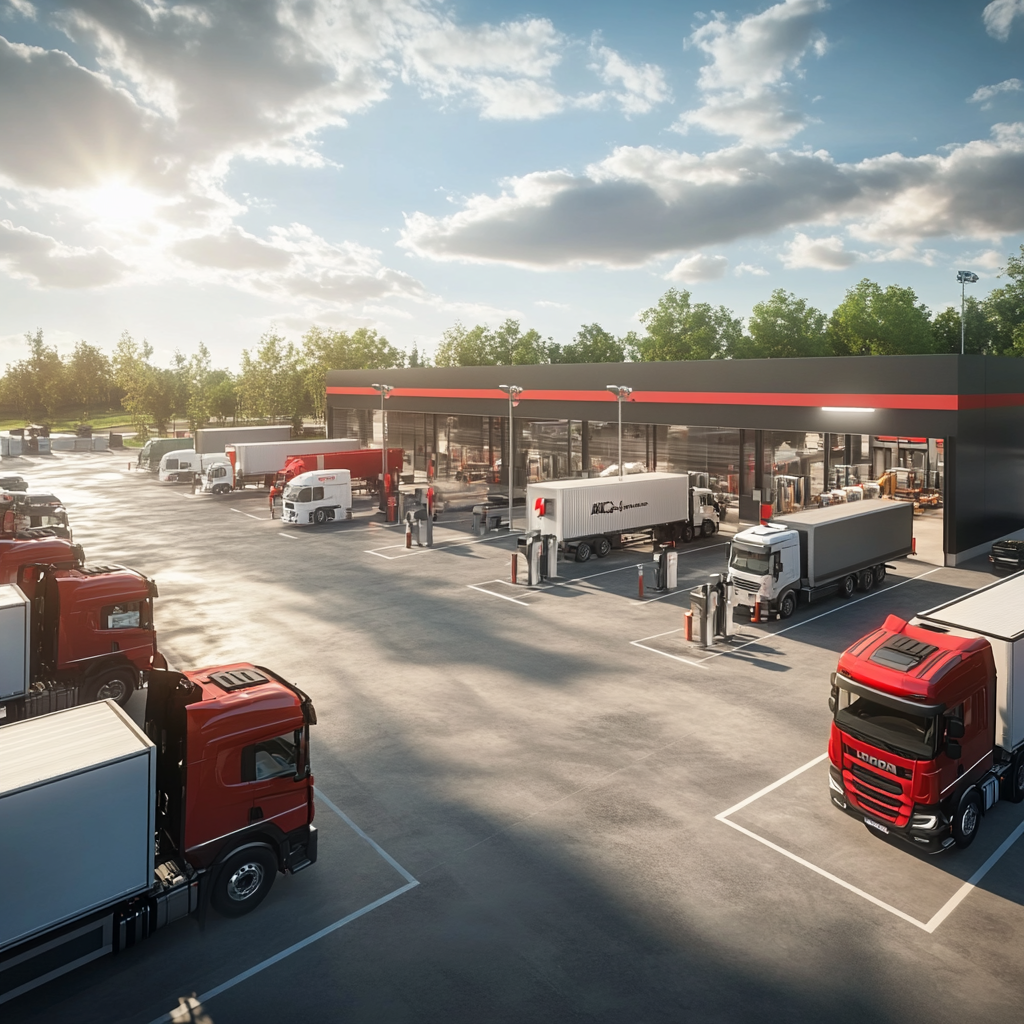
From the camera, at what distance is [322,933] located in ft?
34.1

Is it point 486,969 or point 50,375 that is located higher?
point 50,375

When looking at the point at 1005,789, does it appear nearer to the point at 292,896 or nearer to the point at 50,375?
the point at 292,896

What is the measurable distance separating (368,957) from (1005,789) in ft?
35.4

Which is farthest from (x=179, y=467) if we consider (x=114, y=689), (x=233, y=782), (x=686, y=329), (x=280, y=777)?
(x=686, y=329)

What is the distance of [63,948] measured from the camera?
9.09m

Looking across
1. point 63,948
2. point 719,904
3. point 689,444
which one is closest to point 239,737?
point 63,948

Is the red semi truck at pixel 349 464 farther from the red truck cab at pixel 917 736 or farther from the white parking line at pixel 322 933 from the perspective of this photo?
the red truck cab at pixel 917 736

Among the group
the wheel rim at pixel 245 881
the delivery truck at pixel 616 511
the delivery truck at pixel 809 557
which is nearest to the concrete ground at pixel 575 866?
the wheel rim at pixel 245 881

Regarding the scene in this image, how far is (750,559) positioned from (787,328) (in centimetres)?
10803

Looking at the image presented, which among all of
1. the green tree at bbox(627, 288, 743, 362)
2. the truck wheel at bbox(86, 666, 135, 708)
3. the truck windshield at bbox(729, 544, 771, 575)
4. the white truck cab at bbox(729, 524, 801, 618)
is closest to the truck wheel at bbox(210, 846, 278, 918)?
the truck wheel at bbox(86, 666, 135, 708)

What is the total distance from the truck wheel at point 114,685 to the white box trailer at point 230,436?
47.8m

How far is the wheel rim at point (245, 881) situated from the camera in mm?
10703

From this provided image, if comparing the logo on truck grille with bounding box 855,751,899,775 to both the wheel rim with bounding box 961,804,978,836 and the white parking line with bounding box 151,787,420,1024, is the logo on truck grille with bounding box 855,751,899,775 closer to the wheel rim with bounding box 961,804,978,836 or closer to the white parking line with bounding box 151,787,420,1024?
the wheel rim with bounding box 961,804,978,836

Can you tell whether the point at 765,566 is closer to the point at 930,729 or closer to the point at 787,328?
the point at 930,729
